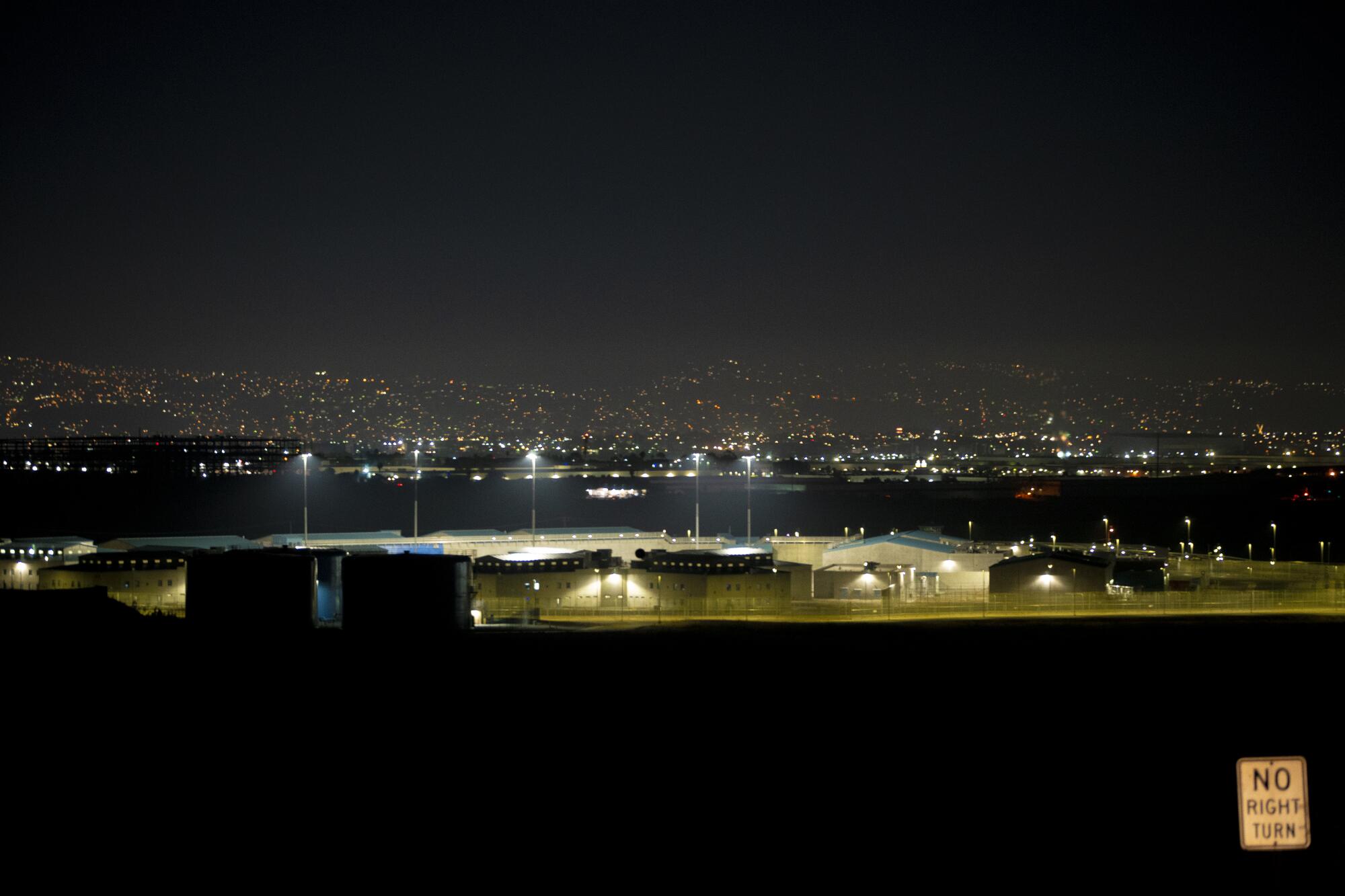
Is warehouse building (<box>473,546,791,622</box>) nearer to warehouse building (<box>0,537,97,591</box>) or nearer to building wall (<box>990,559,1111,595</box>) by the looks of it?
building wall (<box>990,559,1111,595</box>)

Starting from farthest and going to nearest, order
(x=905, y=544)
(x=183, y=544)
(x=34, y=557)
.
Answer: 1. (x=183, y=544)
2. (x=34, y=557)
3. (x=905, y=544)

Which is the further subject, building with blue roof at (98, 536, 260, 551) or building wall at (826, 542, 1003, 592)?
building with blue roof at (98, 536, 260, 551)

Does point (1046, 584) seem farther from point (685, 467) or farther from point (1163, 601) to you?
point (685, 467)

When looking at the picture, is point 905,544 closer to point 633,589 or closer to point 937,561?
point 937,561

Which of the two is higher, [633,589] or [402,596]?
[402,596]

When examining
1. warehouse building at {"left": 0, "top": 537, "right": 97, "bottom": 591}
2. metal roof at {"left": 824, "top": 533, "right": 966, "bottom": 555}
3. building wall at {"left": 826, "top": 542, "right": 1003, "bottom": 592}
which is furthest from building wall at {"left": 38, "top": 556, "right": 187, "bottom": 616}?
metal roof at {"left": 824, "top": 533, "right": 966, "bottom": 555}

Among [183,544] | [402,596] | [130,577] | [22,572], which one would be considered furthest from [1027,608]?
[183,544]

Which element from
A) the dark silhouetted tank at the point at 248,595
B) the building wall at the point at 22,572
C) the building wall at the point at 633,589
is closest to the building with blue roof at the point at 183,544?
the building wall at the point at 22,572
